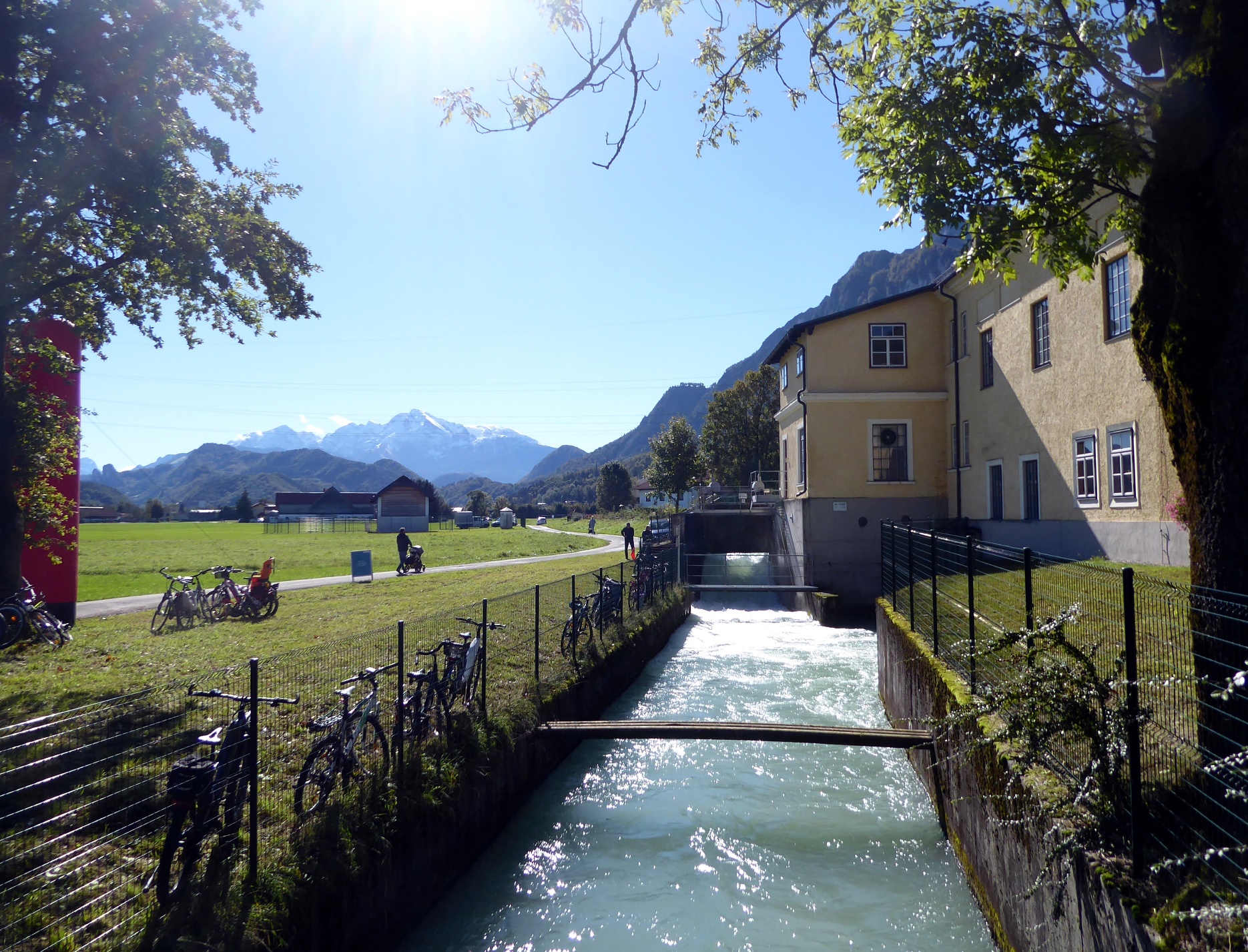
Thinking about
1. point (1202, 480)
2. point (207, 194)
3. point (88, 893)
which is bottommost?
point (88, 893)

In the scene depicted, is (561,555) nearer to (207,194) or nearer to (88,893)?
(207,194)

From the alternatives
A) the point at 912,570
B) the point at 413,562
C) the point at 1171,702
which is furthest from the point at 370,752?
the point at 413,562

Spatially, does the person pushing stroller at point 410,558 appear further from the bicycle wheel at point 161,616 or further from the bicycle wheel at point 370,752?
the bicycle wheel at point 370,752

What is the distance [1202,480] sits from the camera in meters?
4.46

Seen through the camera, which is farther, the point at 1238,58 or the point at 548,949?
the point at 548,949

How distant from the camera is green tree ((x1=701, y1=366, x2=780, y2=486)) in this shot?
206 ft

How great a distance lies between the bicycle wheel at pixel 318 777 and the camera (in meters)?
5.55

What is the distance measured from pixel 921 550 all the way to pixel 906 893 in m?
5.40

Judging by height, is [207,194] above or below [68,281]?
above

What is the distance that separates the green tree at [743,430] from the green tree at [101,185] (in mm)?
50619

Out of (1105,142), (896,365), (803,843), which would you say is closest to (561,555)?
(896,365)

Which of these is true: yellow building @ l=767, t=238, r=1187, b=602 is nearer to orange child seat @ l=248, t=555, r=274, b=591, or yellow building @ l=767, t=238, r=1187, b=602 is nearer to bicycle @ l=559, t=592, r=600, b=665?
bicycle @ l=559, t=592, r=600, b=665

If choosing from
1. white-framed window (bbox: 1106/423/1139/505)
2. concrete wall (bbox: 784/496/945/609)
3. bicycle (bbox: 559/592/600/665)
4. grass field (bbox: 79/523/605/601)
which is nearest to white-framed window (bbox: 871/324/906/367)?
concrete wall (bbox: 784/496/945/609)

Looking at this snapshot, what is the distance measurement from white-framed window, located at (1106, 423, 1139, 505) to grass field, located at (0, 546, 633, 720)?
46.2 ft
